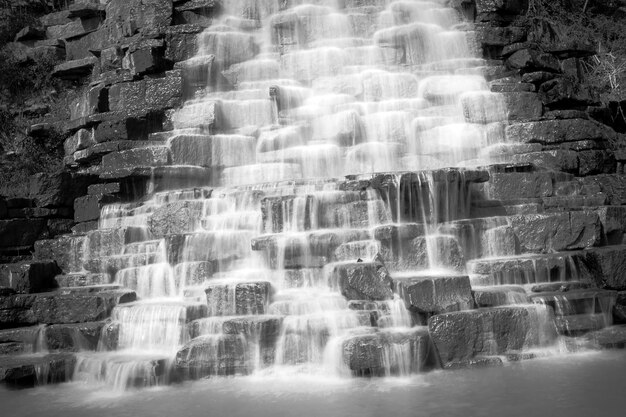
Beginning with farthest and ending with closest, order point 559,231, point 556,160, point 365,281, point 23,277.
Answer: point 556,160 → point 23,277 → point 559,231 → point 365,281

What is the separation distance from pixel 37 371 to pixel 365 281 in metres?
4.44

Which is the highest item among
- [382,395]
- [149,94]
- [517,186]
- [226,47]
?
[226,47]

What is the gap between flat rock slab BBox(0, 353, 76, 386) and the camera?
8.53m

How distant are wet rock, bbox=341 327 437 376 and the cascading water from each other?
2 cm

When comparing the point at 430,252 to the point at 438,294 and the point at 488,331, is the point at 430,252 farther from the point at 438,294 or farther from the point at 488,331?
the point at 488,331

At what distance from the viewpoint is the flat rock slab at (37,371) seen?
28.0ft

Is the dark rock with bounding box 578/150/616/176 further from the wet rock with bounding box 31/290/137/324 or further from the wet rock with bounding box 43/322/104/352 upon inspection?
the wet rock with bounding box 43/322/104/352

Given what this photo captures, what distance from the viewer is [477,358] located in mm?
7945

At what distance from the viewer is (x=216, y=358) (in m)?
8.21

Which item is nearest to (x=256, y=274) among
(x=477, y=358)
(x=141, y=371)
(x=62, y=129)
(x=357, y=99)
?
(x=141, y=371)

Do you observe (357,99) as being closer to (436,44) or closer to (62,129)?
(436,44)

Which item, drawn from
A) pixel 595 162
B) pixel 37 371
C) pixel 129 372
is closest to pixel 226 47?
pixel 595 162

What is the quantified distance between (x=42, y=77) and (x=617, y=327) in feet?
55.2

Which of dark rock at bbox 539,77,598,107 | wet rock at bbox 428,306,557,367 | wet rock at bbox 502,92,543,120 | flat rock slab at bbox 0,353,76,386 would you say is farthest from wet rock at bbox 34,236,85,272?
dark rock at bbox 539,77,598,107
